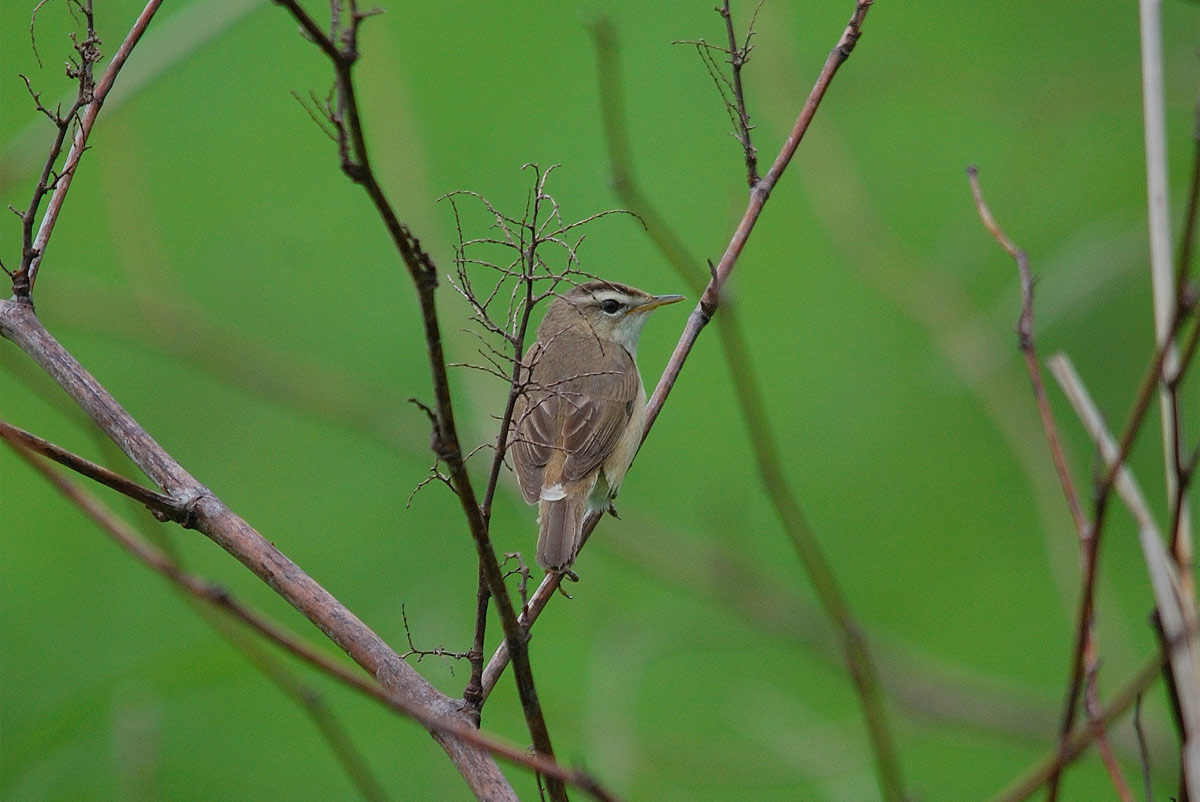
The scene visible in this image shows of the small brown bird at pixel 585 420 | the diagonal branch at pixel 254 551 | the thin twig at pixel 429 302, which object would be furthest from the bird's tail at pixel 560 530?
the thin twig at pixel 429 302

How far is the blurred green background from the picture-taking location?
3.40 meters

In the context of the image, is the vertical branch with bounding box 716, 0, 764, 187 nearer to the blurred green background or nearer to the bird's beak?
the bird's beak

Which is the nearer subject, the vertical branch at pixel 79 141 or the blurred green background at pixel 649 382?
the vertical branch at pixel 79 141

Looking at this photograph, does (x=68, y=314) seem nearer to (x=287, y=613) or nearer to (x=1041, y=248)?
(x=287, y=613)

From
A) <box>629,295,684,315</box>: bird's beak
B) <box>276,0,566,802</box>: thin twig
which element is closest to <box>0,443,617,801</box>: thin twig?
<box>276,0,566,802</box>: thin twig

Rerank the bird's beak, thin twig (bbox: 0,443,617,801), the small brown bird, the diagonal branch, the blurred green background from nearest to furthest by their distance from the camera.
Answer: thin twig (bbox: 0,443,617,801), the diagonal branch, the small brown bird, the bird's beak, the blurred green background

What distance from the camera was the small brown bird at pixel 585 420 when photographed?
228 centimetres

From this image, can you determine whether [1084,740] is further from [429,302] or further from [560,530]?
[560,530]

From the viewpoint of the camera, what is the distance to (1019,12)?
518 cm

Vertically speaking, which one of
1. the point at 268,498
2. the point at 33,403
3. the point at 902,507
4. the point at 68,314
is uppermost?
the point at 68,314

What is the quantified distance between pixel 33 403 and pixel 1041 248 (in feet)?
11.4

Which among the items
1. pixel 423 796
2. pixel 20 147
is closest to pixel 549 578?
pixel 20 147

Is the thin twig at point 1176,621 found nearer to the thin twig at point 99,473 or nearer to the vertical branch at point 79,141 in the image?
the thin twig at point 99,473

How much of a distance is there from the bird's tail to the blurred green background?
93 centimetres
